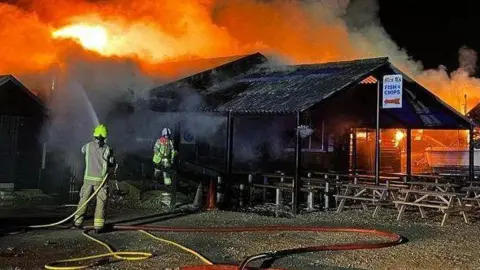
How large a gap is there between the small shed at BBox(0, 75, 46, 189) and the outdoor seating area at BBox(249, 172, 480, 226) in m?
6.30

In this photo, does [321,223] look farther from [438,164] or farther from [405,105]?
[438,164]

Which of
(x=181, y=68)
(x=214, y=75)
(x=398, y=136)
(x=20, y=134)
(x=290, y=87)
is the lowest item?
(x=20, y=134)

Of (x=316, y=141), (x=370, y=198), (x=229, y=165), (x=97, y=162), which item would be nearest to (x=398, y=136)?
(x=316, y=141)

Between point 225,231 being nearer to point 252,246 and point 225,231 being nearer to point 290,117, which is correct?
point 252,246

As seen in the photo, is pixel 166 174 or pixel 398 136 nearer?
pixel 166 174

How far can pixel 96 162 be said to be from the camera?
31.1ft

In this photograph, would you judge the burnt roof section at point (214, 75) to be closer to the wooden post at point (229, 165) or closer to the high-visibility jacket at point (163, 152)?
the wooden post at point (229, 165)

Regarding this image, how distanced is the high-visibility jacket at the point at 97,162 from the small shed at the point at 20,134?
5969 mm

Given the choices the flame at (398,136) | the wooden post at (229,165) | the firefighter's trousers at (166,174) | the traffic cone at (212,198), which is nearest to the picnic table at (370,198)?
the wooden post at (229,165)

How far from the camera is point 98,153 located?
9.51 m

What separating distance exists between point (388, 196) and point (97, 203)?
7800mm

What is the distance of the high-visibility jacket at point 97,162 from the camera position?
A: 9.45 m

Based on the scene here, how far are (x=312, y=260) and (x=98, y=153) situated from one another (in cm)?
450

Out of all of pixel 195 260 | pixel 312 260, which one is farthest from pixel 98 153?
pixel 312 260
